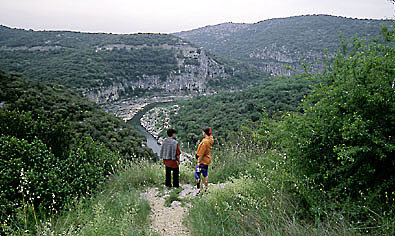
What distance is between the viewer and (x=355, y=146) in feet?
8.39

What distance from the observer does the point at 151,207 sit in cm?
416

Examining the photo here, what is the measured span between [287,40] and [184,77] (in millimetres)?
55059

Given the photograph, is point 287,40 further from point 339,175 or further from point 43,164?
point 43,164

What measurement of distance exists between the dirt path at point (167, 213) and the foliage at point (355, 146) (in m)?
1.91

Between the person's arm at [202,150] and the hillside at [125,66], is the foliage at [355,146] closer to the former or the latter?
the person's arm at [202,150]

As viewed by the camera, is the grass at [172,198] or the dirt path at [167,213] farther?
the grass at [172,198]

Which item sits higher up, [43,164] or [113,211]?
[43,164]

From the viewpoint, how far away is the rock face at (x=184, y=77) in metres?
65.6

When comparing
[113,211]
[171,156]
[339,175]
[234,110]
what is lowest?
[234,110]

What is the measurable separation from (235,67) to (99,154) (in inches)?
2891

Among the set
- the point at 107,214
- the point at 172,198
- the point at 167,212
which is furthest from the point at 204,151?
the point at 107,214

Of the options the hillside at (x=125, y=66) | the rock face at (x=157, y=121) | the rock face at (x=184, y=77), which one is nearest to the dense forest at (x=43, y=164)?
the rock face at (x=157, y=121)

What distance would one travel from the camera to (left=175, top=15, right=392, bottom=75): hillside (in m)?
81.4

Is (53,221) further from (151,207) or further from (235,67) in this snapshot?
(235,67)
